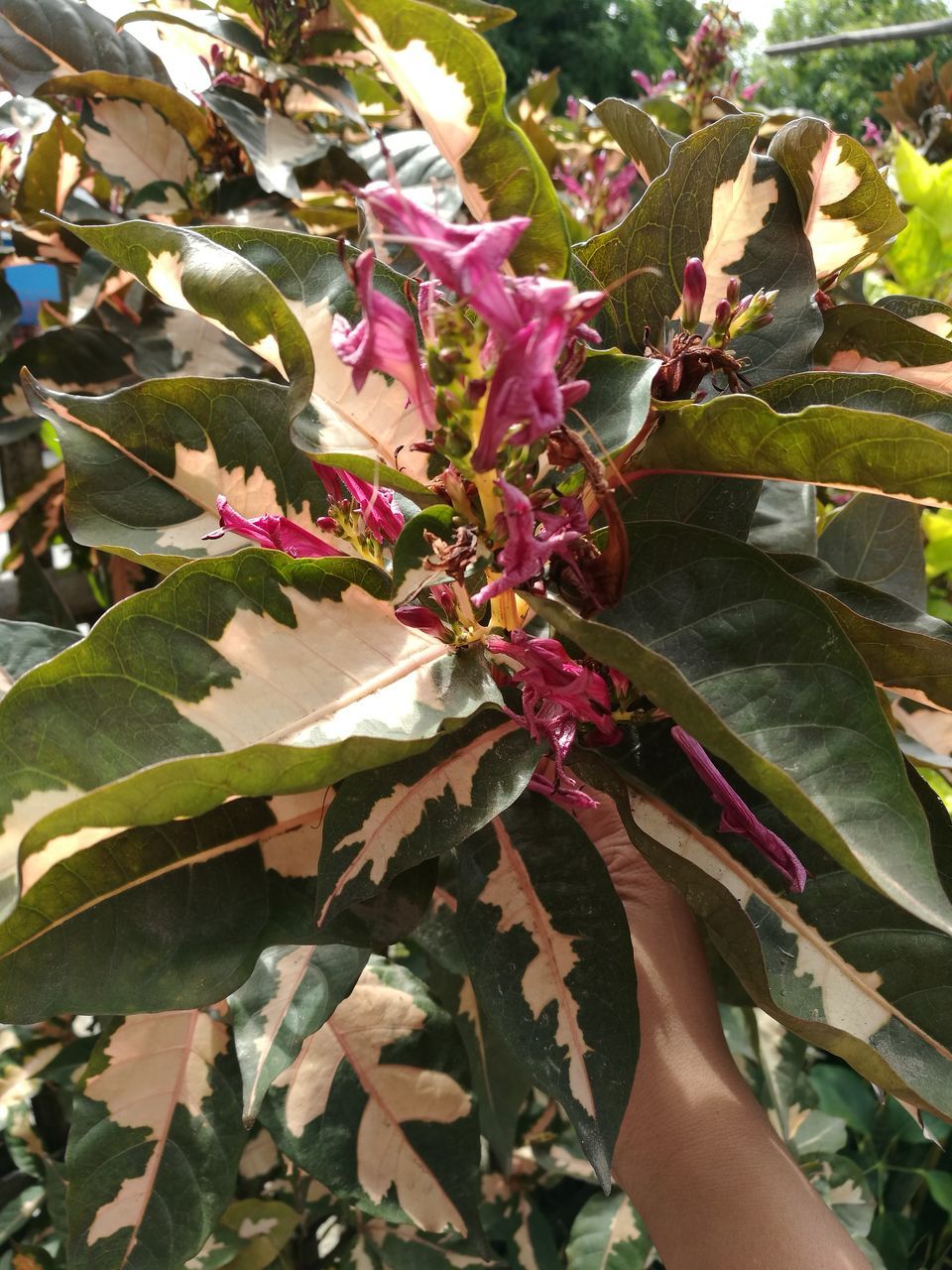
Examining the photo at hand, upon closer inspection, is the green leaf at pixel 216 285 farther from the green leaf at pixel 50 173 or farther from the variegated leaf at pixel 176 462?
the green leaf at pixel 50 173

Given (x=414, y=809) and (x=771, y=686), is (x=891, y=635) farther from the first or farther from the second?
(x=414, y=809)

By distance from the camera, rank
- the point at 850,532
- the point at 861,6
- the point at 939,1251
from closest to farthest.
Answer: the point at 850,532
the point at 939,1251
the point at 861,6

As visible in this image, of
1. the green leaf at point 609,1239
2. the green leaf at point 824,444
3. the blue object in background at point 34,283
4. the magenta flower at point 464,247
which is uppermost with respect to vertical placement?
the magenta flower at point 464,247

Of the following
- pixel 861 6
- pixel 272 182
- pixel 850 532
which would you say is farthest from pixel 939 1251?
pixel 861 6

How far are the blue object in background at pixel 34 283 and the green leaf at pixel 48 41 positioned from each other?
30cm

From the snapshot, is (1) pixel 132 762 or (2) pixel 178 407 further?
(2) pixel 178 407

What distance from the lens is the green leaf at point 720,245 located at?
1.50 feet

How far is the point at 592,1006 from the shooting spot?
1.52ft

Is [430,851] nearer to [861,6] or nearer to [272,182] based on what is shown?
[272,182]

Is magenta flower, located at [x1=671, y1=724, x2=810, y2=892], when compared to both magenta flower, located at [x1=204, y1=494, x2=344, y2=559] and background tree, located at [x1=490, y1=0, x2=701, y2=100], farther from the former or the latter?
background tree, located at [x1=490, y1=0, x2=701, y2=100]

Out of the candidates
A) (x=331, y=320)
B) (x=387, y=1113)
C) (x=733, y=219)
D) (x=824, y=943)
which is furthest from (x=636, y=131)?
(x=387, y=1113)

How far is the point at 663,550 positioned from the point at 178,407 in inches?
10.0

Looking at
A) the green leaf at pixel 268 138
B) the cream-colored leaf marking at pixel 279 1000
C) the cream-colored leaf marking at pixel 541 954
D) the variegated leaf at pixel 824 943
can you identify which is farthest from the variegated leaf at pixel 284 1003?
the green leaf at pixel 268 138

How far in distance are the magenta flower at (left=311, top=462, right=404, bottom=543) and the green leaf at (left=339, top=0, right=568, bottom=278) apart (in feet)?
0.39
